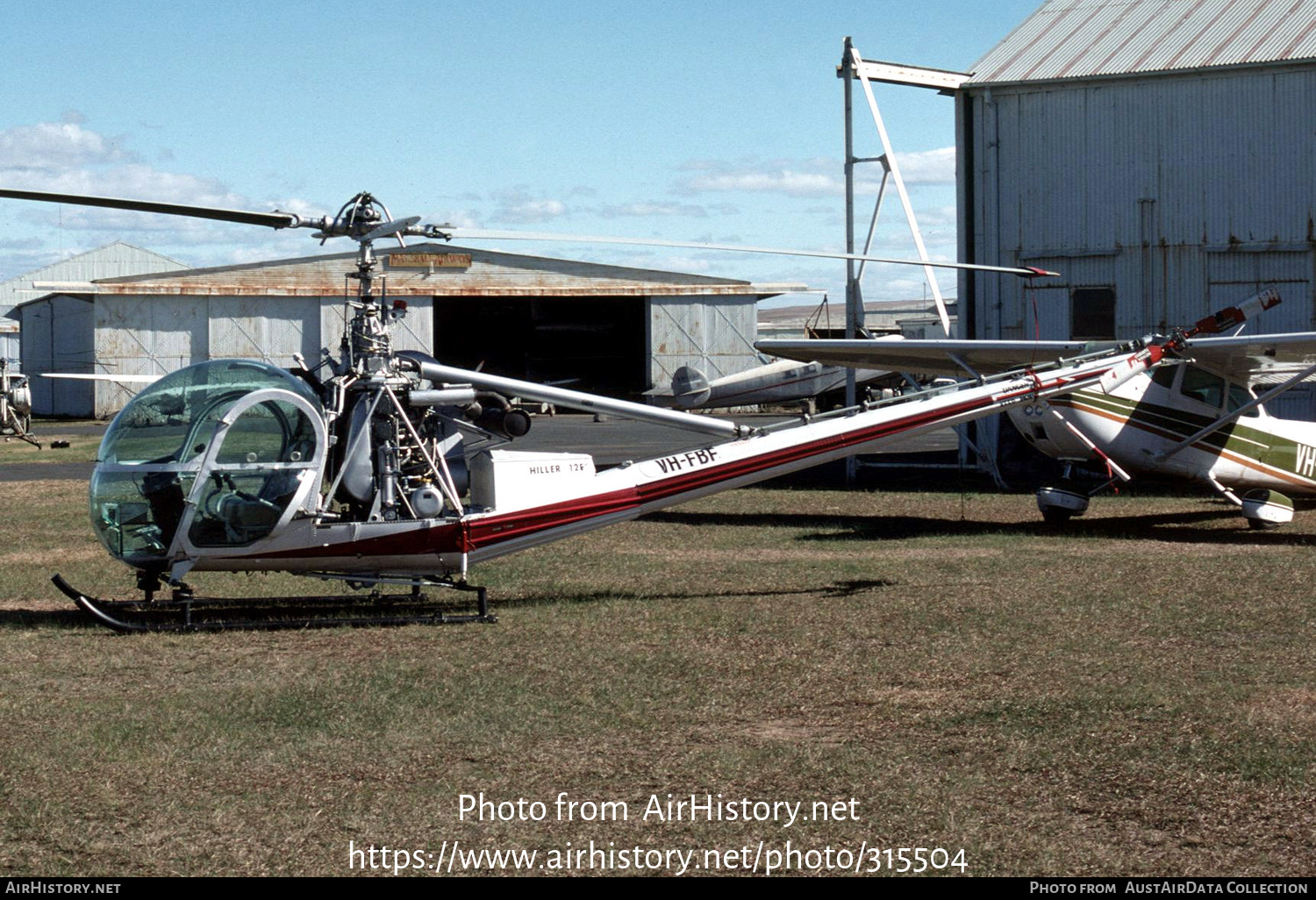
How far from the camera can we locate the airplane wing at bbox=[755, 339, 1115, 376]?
59.0ft

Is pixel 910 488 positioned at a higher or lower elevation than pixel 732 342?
A: lower

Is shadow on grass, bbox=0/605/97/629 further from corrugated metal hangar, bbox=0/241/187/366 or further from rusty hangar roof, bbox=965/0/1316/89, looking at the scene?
corrugated metal hangar, bbox=0/241/187/366

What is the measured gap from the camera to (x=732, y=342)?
177 ft

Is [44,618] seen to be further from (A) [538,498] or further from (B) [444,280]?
(B) [444,280]

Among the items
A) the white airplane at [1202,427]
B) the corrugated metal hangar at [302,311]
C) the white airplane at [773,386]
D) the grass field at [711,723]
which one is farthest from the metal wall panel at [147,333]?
the white airplane at [1202,427]

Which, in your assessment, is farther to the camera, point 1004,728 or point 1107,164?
point 1107,164

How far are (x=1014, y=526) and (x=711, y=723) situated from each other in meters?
9.87

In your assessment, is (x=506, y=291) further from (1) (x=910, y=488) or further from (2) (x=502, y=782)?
(2) (x=502, y=782)

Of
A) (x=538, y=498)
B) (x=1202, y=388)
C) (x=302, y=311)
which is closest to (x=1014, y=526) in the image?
(x=1202, y=388)

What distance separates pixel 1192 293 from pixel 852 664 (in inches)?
611

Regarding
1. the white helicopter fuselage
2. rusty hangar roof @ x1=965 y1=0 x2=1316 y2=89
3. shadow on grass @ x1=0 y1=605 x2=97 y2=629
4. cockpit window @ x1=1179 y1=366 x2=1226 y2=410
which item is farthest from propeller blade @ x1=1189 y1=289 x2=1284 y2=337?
shadow on grass @ x1=0 y1=605 x2=97 y2=629

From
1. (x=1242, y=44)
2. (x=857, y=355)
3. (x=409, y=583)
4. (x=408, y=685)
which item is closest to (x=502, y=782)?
(x=408, y=685)

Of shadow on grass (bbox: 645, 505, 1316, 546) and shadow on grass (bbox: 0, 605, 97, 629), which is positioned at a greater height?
shadow on grass (bbox: 645, 505, 1316, 546)

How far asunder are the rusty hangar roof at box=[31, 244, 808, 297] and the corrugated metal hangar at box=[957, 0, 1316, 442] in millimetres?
28175
